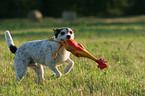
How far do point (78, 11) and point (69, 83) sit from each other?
3538 centimetres

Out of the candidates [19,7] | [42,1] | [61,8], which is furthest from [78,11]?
[19,7]

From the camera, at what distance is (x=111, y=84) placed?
377 cm

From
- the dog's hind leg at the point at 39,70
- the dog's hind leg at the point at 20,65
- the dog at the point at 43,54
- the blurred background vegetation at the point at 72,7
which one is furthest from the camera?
the blurred background vegetation at the point at 72,7

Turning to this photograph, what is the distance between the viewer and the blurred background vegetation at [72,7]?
34906mm

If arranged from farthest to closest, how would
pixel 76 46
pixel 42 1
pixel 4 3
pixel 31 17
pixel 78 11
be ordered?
pixel 78 11 → pixel 42 1 → pixel 4 3 → pixel 31 17 → pixel 76 46

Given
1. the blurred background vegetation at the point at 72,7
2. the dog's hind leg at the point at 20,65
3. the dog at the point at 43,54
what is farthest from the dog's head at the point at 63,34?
the blurred background vegetation at the point at 72,7

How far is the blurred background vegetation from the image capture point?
115ft

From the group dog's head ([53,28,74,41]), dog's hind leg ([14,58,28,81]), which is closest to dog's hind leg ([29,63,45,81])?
dog's hind leg ([14,58,28,81])

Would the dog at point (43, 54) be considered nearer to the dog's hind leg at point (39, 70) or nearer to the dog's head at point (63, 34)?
the dog's head at point (63, 34)

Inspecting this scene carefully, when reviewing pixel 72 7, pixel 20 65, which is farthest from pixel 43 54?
pixel 72 7

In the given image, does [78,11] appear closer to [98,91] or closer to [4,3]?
[4,3]

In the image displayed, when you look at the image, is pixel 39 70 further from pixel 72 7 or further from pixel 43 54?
pixel 72 7

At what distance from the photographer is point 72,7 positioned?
37750 mm

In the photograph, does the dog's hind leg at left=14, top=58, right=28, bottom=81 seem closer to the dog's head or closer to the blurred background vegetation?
the dog's head
